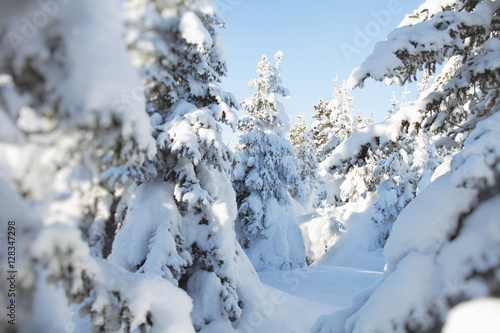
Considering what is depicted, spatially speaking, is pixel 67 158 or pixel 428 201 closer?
pixel 67 158

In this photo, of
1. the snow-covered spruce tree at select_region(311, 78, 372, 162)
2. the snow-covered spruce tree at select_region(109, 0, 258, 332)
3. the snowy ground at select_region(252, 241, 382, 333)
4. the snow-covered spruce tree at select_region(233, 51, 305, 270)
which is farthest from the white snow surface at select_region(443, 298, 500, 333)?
the snow-covered spruce tree at select_region(311, 78, 372, 162)

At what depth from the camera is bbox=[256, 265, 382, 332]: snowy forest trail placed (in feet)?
26.1

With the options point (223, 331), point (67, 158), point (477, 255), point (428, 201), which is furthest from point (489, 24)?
point (223, 331)

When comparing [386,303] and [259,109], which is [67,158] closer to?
[386,303]

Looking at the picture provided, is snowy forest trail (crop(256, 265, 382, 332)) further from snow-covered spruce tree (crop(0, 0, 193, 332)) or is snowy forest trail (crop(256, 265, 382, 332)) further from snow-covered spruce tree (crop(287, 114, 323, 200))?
snow-covered spruce tree (crop(287, 114, 323, 200))

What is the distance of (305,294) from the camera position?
440 inches

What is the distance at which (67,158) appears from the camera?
Answer: 1.31 meters

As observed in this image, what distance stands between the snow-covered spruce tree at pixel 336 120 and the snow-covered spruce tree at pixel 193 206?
15724mm

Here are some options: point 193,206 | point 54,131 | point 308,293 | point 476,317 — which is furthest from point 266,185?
point 54,131

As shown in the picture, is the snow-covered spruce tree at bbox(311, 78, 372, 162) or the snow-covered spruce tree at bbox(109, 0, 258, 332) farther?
the snow-covered spruce tree at bbox(311, 78, 372, 162)

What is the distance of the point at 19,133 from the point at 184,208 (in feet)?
20.5

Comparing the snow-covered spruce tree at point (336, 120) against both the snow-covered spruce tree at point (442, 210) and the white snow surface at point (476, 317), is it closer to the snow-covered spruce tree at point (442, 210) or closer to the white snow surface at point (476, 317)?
the snow-covered spruce tree at point (442, 210)

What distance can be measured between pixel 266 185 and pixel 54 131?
1566 cm

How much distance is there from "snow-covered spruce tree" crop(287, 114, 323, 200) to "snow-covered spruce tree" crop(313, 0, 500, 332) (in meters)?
24.1
